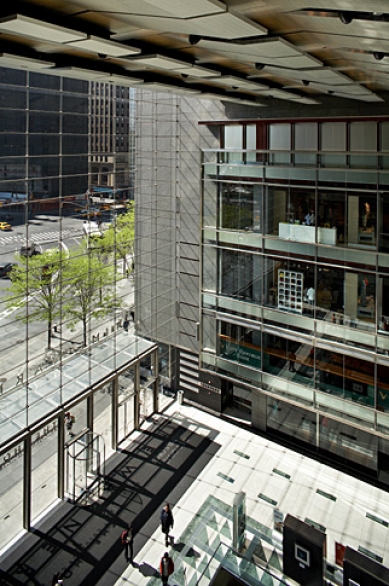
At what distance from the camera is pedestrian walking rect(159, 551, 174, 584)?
396 inches

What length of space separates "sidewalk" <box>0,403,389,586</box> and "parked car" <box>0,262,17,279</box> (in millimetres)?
6239

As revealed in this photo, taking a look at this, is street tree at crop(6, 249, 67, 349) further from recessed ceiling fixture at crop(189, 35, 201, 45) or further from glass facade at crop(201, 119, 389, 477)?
recessed ceiling fixture at crop(189, 35, 201, 45)

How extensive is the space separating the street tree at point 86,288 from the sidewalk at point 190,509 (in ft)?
14.1

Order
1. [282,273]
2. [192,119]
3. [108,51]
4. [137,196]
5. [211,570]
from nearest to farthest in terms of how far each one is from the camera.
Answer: [108,51]
[211,570]
[282,273]
[192,119]
[137,196]

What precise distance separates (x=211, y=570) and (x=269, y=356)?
21.5 feet

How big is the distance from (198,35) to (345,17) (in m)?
1.91

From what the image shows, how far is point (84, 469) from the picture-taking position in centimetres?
1354

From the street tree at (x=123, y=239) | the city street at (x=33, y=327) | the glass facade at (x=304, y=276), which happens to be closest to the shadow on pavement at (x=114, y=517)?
the glass facade at (x=304, y=276)

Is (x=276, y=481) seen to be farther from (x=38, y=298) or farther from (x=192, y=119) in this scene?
(x=192, y=119)

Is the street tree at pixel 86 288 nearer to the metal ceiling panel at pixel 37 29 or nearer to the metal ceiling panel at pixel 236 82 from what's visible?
the metal ceiling panel at pixel 236 82

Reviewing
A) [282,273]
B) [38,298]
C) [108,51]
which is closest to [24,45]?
[108,51]

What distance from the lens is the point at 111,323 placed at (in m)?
16.3

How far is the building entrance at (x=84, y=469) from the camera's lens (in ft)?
42.8

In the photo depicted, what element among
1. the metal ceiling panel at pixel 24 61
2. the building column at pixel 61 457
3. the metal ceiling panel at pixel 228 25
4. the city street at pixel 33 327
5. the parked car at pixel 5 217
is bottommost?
the building column at pixel 61 457
